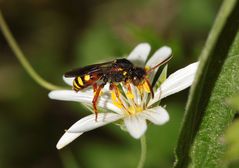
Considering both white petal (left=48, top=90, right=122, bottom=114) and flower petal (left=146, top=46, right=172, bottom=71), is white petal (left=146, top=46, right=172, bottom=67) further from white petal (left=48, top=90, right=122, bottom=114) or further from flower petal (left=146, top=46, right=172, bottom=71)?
white petal (left=48, top=90, right=122, bottom=114)

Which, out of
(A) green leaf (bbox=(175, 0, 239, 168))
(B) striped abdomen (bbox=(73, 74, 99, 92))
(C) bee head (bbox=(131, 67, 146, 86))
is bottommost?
(A) green leaf (bbox=(175, 0, 239, 168))

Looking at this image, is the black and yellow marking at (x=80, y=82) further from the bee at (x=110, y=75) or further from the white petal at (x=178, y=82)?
the white petal at (x=178, y=82)

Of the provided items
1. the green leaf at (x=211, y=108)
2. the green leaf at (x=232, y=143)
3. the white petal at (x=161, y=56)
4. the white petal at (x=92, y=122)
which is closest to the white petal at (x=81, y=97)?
the white petal at (x=92, y=122)

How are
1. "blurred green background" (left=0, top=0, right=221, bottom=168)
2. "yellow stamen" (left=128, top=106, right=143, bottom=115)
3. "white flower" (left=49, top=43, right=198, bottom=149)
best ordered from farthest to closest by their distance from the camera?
1. "blurred green background" (left=0, top=0, right=221, bottom=168)
2. "yellow stamen" (left=128, top=106, right=143, bottom=115)
3. "white flower" (left=49, top=43, right=198, bottom=149)

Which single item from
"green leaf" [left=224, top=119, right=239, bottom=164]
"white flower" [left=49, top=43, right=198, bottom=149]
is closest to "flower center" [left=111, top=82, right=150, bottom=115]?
"white flower" [left=49, top=43, right=198, bottom=149]

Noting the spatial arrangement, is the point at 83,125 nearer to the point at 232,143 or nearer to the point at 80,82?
the point at 80,82

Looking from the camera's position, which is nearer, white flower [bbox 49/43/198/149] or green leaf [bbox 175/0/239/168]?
green leaf [bbox 175/0/239/168]
